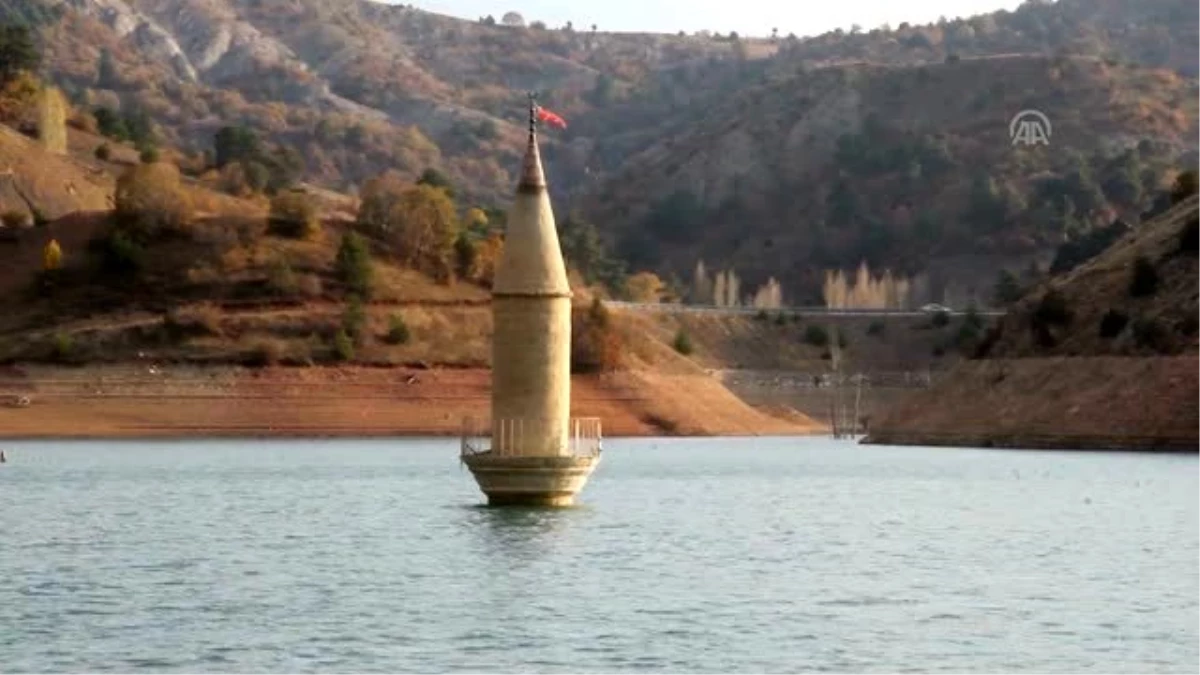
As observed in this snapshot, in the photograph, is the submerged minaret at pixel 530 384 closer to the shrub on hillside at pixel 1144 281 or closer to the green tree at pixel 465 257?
the shrub on hillside at pixel 1144 281

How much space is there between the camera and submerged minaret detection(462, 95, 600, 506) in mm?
66188

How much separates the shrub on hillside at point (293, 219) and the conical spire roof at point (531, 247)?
389 ft

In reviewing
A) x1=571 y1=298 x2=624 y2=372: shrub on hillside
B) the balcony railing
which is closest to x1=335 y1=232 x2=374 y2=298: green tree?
x1=571 y1=298 x2=624 y2=372: shrub on hillside

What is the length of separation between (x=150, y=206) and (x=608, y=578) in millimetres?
130663

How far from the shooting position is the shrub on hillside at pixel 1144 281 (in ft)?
Result: 442

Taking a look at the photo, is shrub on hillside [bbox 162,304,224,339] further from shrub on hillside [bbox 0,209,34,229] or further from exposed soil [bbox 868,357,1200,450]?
exposed soil [bbox 868,357,1200,450]

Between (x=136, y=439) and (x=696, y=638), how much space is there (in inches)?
4713

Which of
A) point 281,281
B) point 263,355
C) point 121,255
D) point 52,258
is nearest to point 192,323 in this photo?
point 263,355

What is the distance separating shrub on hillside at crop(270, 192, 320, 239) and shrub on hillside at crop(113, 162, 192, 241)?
675 centimetres

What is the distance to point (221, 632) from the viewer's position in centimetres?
4522

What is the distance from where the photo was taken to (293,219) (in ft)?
610

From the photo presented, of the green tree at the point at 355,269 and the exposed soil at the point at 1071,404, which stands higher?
the green tree at the point at 355,269

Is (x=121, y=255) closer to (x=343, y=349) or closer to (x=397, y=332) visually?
(x=343, y=349)

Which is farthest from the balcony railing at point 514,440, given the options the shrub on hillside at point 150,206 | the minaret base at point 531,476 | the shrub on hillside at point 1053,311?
the shrub on hillside at point 150,206
